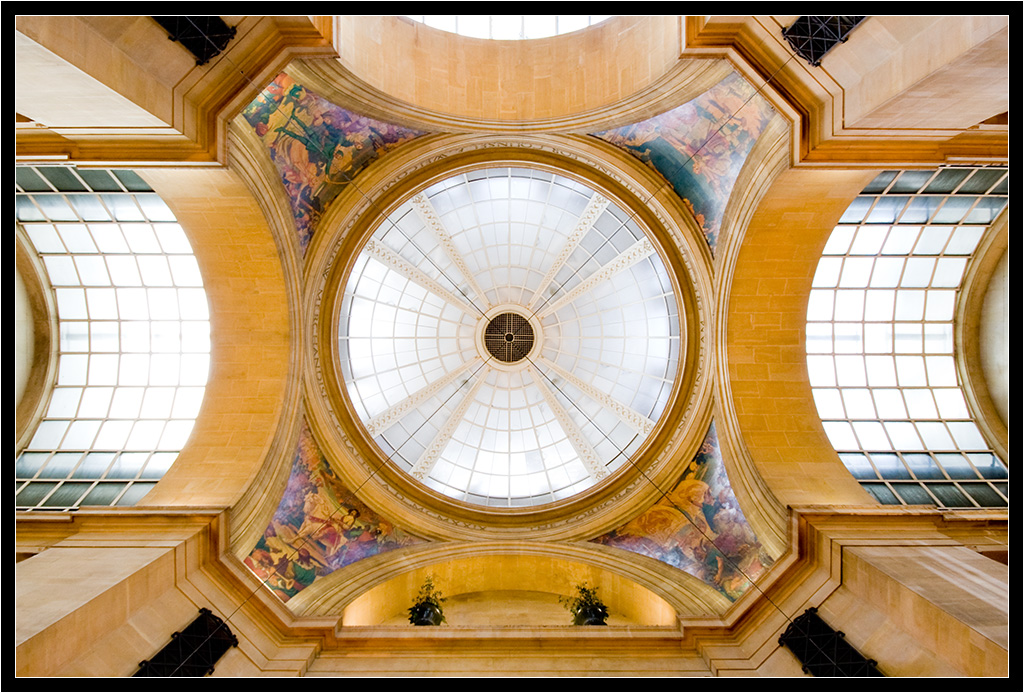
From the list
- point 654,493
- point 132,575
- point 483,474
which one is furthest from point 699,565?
point 132,575

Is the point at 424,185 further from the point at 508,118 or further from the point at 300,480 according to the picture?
the point at 300,480

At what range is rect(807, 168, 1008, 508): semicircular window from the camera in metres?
14.1

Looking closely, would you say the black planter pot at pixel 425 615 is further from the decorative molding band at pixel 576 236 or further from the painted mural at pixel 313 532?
the decorative molding band at pixel 576 236

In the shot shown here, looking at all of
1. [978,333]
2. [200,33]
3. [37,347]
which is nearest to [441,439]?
[37,347]

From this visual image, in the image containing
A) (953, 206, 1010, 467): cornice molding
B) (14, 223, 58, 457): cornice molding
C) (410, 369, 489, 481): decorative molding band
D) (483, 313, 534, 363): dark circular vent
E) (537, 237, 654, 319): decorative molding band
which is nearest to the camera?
(14, 223, 58, 457): cornice molding

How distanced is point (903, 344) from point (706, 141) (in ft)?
28.4

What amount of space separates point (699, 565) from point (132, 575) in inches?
435

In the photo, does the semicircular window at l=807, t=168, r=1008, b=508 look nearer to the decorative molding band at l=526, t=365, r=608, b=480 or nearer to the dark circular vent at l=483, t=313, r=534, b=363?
the decorative molding band at l=526, t=365, r=608, b=480

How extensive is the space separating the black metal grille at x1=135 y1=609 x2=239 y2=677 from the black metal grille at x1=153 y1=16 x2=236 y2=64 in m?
8.71

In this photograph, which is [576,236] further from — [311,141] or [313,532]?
[313,532]

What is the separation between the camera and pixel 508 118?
13344 millimetres

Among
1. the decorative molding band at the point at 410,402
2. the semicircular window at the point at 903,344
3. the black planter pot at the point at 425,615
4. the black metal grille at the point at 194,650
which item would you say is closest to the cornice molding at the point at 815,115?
the semicircular window at the point at 903,344

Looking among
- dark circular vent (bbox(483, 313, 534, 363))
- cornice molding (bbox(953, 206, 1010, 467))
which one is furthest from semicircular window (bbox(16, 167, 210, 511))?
cornice molding (bbox(953, 206, 1010, 467))

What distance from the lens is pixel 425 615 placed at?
13.3 meters
